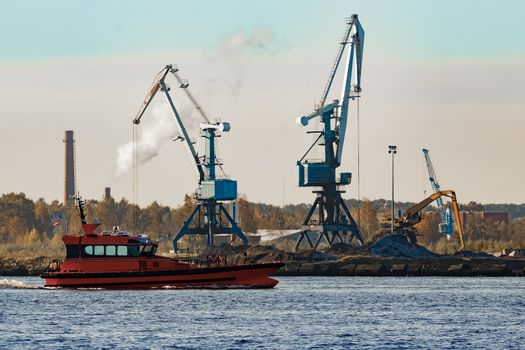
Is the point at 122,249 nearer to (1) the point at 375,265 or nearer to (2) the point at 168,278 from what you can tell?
(2) the point at 168,278

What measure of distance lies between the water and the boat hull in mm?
963

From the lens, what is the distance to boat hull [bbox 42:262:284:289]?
4557 inches

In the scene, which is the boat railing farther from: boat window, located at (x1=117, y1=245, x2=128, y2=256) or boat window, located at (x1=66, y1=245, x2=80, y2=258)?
boat window, located at (x1=66, y1=245, x2=80, y2=258)

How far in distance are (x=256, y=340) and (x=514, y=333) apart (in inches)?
596

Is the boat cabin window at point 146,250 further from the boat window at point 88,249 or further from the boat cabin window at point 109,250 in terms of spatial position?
the boat window at point 88,249

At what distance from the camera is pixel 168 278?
117 metres

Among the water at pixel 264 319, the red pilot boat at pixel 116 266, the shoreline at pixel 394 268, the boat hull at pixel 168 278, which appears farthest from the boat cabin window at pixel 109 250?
the shoreline at pixel 394 268

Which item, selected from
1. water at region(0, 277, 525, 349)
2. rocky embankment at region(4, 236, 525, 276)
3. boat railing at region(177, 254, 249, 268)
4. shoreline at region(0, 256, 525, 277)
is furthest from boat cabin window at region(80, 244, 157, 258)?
shoreline at region(0, 256, 525, 277)

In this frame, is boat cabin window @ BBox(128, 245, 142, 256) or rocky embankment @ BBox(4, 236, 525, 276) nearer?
boat cabin window @ BBox(128, 245, 142, 256)

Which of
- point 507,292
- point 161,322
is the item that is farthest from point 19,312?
point 507,292

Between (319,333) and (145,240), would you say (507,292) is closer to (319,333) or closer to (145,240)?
(145,240)

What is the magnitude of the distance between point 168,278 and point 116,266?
434cm

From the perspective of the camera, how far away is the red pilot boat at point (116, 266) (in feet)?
378

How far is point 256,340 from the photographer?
7906cm
